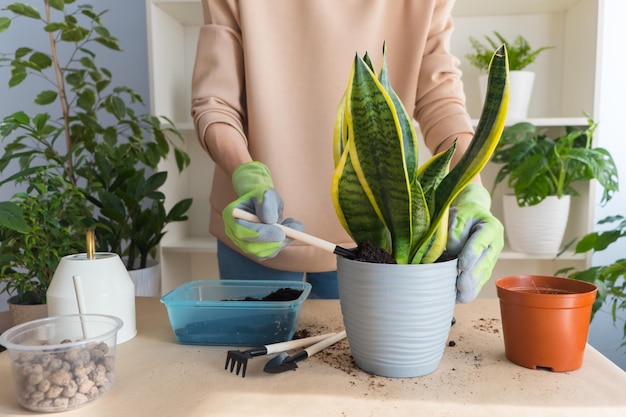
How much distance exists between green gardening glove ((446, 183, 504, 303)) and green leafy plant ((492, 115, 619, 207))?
924 mm

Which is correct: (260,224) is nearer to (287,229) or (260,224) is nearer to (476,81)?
(287,229)

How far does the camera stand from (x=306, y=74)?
1118 mm

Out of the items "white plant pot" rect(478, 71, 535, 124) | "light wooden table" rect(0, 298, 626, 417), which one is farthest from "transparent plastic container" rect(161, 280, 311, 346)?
"white plant pot" rect(478, 71, 535, 124)

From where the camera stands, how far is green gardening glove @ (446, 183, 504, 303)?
2.08 ft

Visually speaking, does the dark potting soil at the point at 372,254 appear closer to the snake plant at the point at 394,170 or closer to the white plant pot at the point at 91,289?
the snake plant at the point at 394,170

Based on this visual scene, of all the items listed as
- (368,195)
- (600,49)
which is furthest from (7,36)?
(600,49)

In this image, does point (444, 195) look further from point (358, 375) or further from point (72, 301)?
point (72, 301)

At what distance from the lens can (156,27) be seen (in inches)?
63.2

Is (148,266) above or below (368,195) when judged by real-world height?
below

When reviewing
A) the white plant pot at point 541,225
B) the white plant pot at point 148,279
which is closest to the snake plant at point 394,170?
the white plant pot at point 148,279

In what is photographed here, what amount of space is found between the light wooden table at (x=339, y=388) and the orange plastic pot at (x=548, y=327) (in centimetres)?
2

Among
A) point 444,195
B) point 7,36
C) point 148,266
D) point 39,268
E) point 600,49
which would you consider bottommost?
point 148,266

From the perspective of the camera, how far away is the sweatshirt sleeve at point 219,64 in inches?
41.6

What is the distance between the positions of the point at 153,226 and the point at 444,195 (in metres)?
1.07
